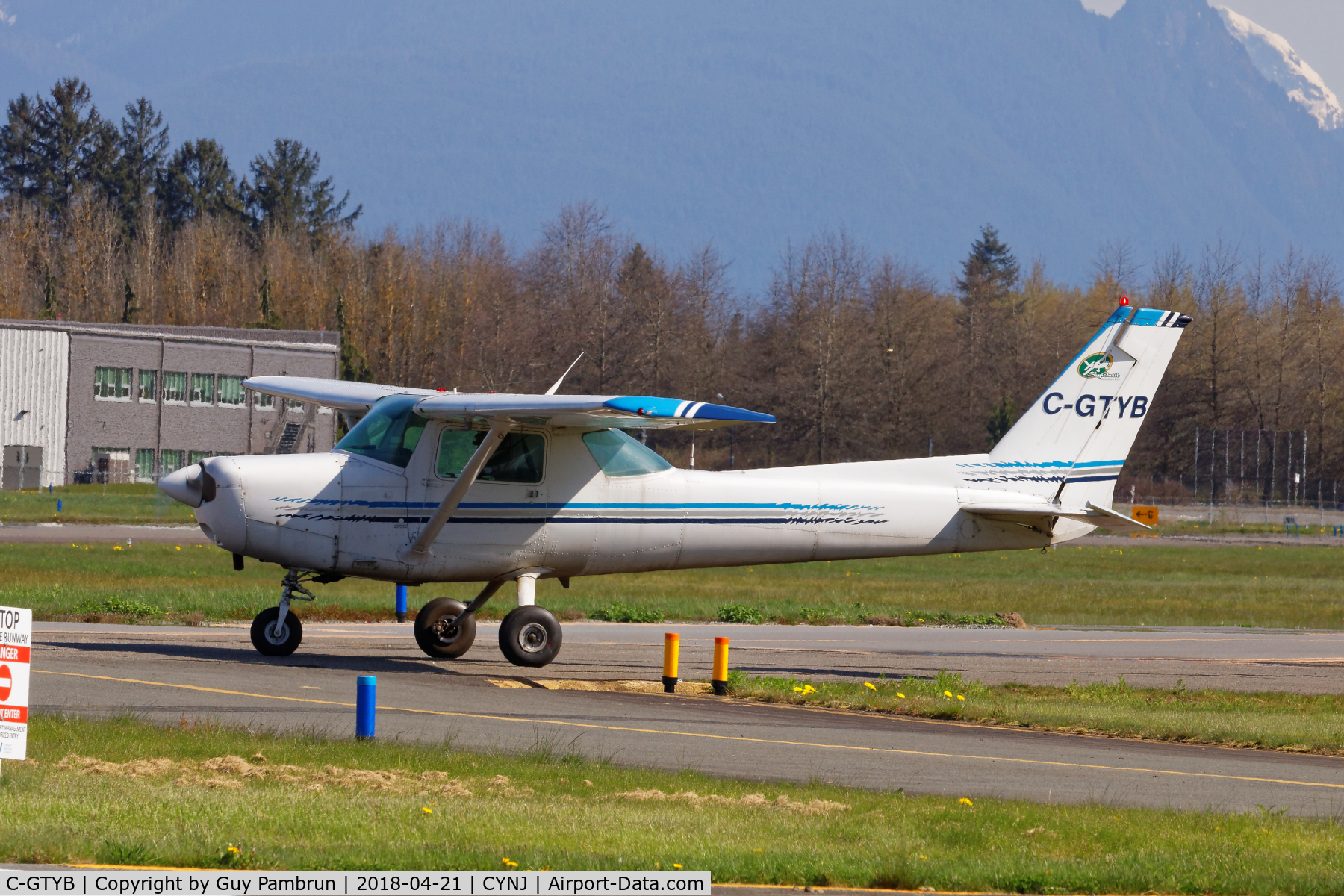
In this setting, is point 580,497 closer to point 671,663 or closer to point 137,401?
point 671,663

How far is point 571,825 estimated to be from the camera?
884cm

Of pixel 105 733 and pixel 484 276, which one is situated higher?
pixel 484 276

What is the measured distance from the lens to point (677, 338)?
325 ft

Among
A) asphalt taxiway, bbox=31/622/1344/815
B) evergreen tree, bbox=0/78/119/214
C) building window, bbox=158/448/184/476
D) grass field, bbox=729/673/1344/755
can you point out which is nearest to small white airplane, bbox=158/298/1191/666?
asphalt taxiway, bbox=31/622/1344/815

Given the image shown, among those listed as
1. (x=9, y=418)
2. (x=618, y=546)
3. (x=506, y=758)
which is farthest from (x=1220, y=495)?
(x=506, y=758)

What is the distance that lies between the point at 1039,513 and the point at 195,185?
397ft

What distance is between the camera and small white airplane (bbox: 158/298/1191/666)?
16844mm

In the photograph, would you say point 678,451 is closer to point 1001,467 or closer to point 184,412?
point 184,412

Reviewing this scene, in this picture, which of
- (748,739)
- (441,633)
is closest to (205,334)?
(441,633)

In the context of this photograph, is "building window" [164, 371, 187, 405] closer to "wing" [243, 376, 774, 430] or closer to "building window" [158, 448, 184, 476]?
"building window" [158, 448, 184, 476]

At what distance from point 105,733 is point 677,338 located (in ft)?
290

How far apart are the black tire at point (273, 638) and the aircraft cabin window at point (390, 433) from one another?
220cm

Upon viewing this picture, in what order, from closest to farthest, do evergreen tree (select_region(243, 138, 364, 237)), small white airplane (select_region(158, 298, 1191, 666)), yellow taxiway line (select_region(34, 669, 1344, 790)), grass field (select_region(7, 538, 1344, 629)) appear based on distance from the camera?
yellow taxiway line (select_region(34, 669, 1344, 790)) → small white airplane (select_region(158, 298, 1191, 666)) → grass field (select_region(7, 538, 1344, 629)) → evergreen tree (select_region(243, 138, 364, 237))

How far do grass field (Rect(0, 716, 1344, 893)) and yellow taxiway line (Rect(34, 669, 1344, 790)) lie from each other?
149 centimetres
